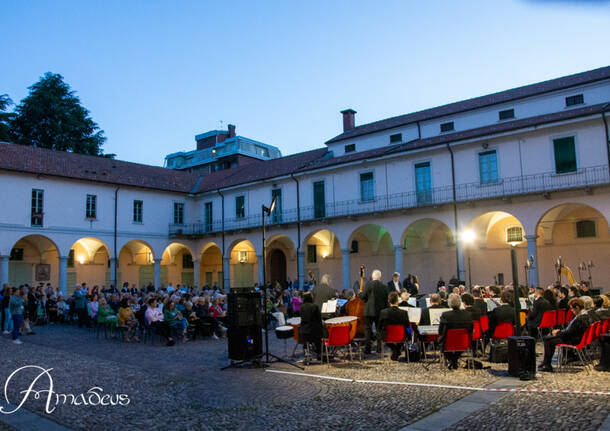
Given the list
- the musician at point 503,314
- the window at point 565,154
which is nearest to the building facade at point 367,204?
the window at point 565,154

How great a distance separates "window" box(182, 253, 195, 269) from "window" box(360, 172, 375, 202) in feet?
45.9

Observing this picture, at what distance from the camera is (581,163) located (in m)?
19.3

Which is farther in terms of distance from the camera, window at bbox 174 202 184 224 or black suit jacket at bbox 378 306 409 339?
window at bbox 174 202 184 224

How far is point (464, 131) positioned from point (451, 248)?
5557 mm

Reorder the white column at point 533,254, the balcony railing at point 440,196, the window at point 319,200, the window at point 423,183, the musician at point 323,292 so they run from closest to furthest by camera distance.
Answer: the musician at point 323,292
the balcony railing at point 440,196
the white column at point 533,254
the window at point 423,183
the window at point 319,200

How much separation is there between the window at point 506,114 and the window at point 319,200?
30.3 ft

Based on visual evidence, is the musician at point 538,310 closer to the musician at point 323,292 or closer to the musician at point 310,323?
the musician at point 323,292

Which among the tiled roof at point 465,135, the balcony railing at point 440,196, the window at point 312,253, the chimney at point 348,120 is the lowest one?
the window at point 312,253

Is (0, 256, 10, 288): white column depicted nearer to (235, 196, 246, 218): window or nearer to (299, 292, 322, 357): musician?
(235, 196, 246, 218): window

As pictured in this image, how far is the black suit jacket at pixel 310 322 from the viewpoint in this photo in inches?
357

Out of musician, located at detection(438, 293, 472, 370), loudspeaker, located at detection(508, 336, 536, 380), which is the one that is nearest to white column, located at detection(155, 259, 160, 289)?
musician, located at detection(438, 293, 472, 370)

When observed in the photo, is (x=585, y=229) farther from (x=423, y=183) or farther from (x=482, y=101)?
(x=482, y=101)

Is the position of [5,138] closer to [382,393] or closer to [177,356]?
[177,356]

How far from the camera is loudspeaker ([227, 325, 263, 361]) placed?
28.6 feet
